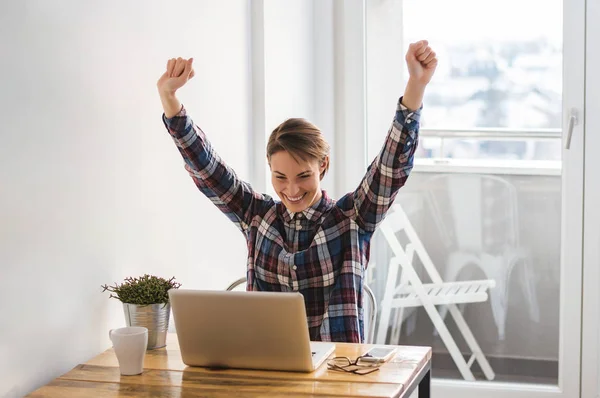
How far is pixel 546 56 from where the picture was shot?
3299mm

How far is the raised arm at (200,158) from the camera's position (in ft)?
6.76

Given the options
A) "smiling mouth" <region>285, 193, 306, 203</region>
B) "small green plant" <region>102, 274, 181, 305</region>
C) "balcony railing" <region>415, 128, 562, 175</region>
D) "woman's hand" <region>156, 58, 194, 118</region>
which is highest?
"woman's hand" <region>156, 58, 194, 118</region>

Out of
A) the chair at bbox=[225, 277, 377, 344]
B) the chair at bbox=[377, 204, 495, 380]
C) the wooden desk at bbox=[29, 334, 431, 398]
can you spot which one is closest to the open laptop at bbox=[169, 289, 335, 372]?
the wooden desk at bbox=[29, 334, 431, 398]

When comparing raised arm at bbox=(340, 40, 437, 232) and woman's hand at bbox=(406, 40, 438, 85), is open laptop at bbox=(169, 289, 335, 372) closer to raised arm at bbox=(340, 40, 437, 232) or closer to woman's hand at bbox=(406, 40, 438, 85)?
raised arm at bbox=(340, 40, 437, 232)

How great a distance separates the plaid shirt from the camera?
214 cm

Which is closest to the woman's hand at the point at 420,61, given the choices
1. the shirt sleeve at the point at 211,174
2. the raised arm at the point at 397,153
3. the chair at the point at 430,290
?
the raised arm at the point at 397,153

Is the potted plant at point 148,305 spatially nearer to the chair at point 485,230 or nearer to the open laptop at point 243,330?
the open laptop at point 243,330

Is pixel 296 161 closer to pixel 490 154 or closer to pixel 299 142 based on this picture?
pixel 299 142

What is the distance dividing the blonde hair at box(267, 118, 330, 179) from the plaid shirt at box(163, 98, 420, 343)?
0.13 meters

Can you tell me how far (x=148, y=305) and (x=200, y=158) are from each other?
0.39 meters

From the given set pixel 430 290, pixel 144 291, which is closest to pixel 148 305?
pixel 144 291

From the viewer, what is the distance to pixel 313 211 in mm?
2205

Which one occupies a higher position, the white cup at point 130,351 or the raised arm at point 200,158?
the raised arm at point 200,158

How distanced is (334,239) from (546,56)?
1.53 m
